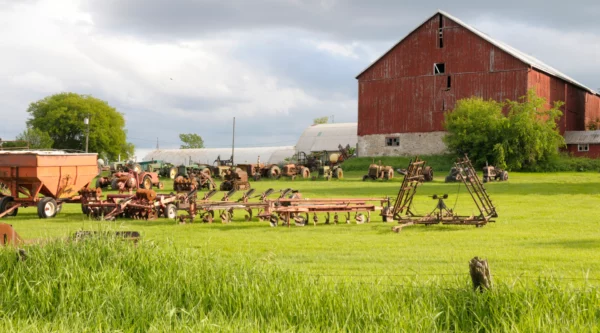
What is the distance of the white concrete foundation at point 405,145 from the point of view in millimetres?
52688

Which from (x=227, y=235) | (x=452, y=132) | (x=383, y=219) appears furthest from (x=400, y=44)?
(x=227, y=235)

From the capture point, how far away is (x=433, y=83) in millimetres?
52656

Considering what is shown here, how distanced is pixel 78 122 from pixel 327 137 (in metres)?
30.9

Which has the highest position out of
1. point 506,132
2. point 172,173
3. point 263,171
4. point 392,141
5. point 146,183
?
point 506,132

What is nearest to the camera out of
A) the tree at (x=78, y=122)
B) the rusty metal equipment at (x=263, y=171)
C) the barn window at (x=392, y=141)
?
the rusty metal equipment at (x=263, y=171)

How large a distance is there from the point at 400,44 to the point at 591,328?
48877 millimetres

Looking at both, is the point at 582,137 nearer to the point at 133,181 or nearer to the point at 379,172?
the point at 379,172

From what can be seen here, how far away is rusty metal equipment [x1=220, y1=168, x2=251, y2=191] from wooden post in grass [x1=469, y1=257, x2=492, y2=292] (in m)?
25.0

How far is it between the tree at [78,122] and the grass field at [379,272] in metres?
64.8

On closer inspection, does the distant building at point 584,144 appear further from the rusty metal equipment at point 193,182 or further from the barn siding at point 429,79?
the rusty metal equipment at point 193,182

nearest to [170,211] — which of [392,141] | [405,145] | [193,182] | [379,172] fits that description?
[193,182]

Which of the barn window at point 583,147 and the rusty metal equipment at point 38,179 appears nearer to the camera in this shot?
the rusty metal equipment at point 38,179

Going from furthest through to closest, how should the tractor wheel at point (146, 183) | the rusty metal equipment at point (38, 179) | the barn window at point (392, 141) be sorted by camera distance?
1. the barn window at point (392, 141)
2. the tractor wheel at point (146, 183)
3. the rusty metal equipment at point (38, 179)

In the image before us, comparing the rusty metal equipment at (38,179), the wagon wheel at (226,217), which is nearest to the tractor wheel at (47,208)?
the rusty metal equipment at (38,179)
